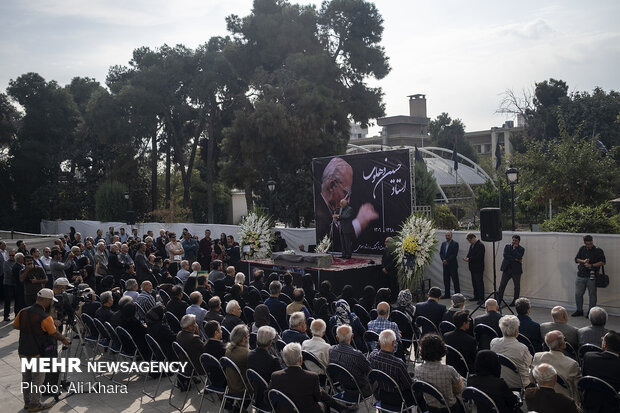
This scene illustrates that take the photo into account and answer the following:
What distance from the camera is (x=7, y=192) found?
3950 centimetres

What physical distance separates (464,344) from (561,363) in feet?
3.57

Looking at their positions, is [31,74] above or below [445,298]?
above

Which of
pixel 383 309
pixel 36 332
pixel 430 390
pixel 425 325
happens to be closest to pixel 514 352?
pixel 430 390

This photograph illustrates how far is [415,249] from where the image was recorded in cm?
1240

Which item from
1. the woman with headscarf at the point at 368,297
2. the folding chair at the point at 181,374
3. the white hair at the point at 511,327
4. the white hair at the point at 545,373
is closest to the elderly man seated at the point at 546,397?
the white hair at the point at 545,373

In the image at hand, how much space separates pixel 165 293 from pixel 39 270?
8.47 ft

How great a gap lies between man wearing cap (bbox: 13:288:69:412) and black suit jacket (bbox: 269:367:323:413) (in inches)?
123

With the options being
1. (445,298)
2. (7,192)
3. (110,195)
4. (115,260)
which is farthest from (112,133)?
(445,298)

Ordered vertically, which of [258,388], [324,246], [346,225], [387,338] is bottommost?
[258,388]

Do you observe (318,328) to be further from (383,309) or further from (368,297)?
(368,297)

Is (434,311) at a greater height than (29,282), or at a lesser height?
lesser

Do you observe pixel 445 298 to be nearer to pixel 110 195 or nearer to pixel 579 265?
pixel 579 265

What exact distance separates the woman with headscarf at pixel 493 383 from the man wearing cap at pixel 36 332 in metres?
4.74

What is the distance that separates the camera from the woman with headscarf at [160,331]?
6.99 meters
